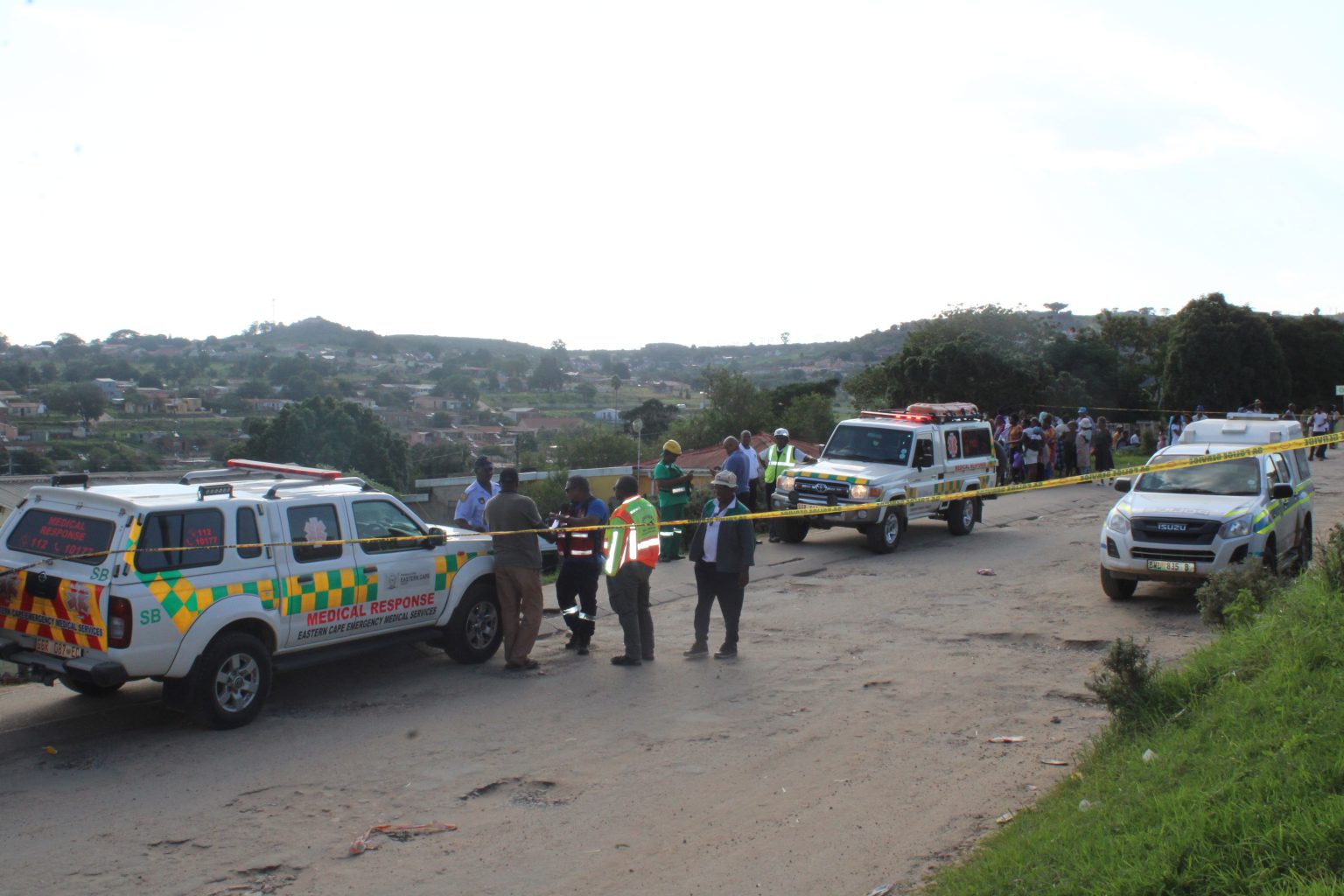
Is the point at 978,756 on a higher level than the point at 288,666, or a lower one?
lower

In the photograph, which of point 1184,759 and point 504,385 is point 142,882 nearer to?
point 1184,759

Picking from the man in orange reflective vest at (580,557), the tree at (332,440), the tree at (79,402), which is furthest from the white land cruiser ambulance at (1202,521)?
the tree at (79,402)

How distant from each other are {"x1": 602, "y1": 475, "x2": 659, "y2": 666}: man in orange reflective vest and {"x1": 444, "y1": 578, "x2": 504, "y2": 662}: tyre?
3.93 ft

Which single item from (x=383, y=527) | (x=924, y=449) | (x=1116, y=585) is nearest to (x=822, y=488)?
(x=924, y=449)

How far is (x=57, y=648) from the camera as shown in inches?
309

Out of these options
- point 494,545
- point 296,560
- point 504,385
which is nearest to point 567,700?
point 494,545

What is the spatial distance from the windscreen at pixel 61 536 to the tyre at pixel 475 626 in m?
3.29

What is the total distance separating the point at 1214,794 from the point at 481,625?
23.4 feet

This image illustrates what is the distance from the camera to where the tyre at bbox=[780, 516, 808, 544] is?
18281 mm

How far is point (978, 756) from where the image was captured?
763 centimetres

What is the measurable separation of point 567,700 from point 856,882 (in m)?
4.04

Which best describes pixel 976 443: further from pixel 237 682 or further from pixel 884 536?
pixel 237 682

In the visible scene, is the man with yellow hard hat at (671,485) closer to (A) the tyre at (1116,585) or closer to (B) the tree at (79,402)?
(A) the tyre at (1116,585)

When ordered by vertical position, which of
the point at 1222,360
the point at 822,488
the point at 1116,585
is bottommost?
the point at 1116,585
